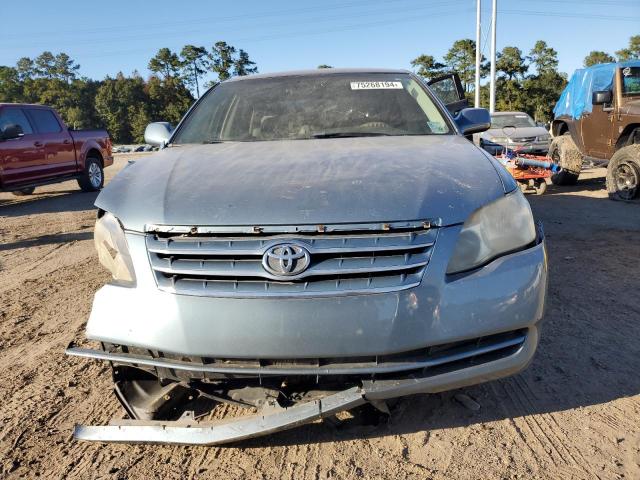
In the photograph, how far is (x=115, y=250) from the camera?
2021mm

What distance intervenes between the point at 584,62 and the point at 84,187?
57.0 meters

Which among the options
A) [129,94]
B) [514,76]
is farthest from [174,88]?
[514,76]

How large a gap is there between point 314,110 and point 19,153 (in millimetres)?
8380

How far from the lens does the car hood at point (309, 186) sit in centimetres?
190

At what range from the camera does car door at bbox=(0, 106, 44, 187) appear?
9242 mm

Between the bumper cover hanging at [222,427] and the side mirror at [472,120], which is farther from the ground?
the side mirror at [472,120]

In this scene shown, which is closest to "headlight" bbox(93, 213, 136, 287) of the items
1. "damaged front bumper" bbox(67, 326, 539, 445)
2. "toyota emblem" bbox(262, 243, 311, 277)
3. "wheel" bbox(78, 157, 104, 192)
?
"damaged front bumper" bbox(67, 326, 539, 445)

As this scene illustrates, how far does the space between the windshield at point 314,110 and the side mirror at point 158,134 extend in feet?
0.50

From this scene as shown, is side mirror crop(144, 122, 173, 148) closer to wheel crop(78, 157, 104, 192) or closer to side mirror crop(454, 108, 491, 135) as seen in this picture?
side mirror crop(454, 108, 491, 135)

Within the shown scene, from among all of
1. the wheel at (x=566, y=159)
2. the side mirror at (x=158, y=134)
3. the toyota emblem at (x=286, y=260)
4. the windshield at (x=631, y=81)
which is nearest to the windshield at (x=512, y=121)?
the wheel at (x=566, y=159)

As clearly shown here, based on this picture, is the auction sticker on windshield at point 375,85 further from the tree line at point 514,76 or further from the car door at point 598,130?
the tree line at point 514,76

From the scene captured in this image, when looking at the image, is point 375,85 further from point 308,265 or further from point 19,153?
point 19,153

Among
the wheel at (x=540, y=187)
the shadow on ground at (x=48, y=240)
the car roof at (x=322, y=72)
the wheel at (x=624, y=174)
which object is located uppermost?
the car roof at (x=322, y=72)

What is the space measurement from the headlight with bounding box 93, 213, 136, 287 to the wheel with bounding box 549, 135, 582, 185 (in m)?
9.11
